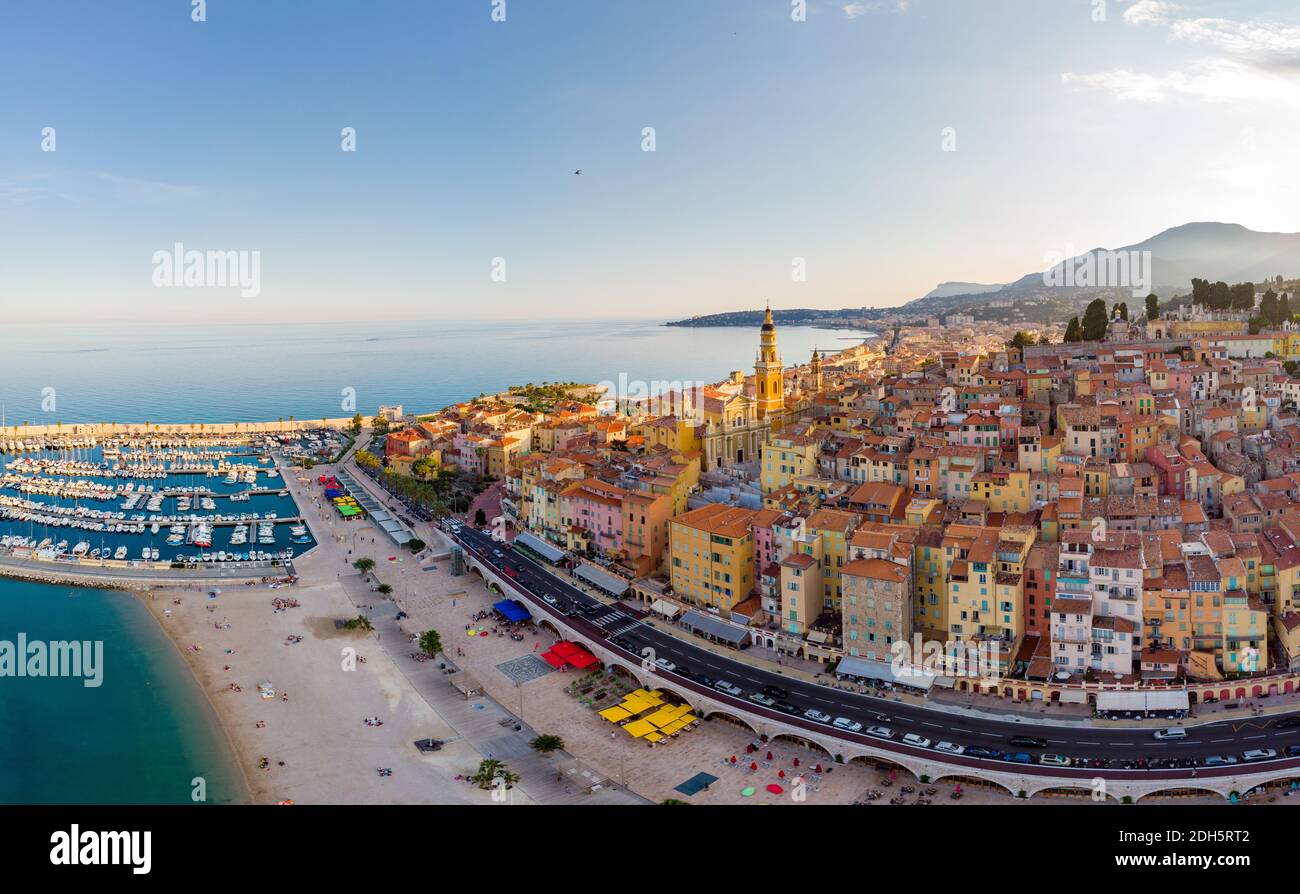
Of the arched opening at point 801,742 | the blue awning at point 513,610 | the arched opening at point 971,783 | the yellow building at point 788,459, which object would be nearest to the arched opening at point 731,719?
the arched opening at point 801,742

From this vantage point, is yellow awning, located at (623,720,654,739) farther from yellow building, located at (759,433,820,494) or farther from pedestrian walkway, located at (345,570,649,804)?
yellow building, located at (759,433,820,494)

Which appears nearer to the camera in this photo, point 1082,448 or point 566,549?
point 1082,448

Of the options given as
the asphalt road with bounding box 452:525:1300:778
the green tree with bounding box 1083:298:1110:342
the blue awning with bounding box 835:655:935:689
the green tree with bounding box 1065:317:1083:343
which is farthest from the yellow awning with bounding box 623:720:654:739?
the green tree with bounding box 1065:317:1083:343

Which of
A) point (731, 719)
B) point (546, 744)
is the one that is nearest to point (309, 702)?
point (546, 744)

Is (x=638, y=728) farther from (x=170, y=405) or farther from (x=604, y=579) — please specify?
(x=170, y=405)

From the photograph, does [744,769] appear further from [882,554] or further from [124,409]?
[124,409]
